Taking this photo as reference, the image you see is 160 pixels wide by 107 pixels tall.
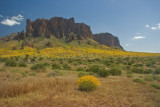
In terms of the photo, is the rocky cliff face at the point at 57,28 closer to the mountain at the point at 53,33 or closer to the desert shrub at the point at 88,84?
the mountain at the point at 53,33

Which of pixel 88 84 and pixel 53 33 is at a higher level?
pixel 53 33

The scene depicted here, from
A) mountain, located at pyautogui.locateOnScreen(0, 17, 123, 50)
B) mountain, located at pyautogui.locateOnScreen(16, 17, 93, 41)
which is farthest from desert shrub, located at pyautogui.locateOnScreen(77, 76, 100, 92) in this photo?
mountain, located at pyautogui.locateOnScreen(16, 17, 93, 41)

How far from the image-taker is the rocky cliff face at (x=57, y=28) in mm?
115812

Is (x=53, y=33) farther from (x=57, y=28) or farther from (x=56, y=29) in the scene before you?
(x=57, y=28)

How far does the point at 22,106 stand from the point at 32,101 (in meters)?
0.44

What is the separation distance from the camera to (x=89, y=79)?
535cm

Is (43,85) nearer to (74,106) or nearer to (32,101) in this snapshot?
(32,101)

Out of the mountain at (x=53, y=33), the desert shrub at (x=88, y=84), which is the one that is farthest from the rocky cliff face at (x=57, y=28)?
the desert shrub at (x=88, y=84)

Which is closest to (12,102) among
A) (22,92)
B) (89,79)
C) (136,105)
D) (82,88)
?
(22,92)

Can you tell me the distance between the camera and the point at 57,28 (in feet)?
449

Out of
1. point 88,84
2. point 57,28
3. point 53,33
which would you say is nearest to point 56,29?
point 57,28

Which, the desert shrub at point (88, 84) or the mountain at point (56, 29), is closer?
the desert shrub at point (88, 84)

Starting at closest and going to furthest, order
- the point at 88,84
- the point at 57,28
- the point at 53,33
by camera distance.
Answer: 1. the point at 88,84
2. the point at 53,33
3. the point at 57,28

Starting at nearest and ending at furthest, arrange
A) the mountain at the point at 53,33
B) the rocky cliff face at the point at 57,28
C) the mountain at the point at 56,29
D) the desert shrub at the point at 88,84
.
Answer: the desert shrub at the point at 88,84, the mountain at the point at 53,33, the mountain at the point at 56,29, the rocky cliff face at the point at 57,28
